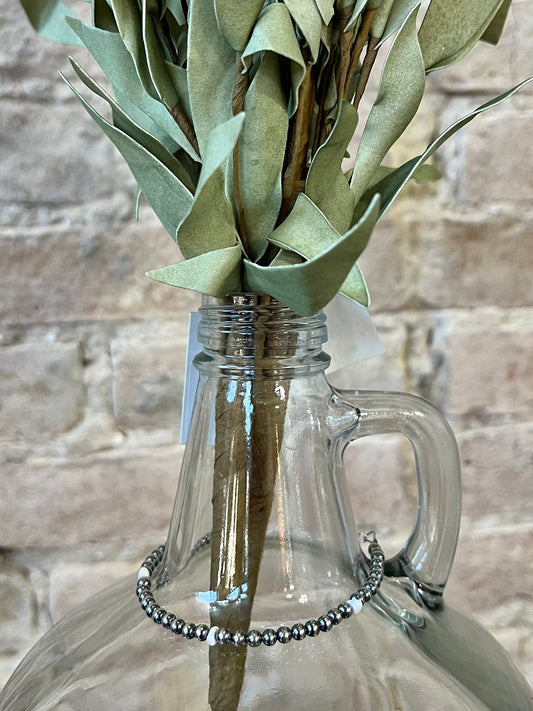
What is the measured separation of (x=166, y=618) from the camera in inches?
9.9

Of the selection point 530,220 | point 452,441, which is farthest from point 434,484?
point 530,220


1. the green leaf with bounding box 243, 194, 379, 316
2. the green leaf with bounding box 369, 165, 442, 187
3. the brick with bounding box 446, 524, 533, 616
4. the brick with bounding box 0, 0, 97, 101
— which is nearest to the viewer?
the green leaf with bounding box 243, 194, 379, 316

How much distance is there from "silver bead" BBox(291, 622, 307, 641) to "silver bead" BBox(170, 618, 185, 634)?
1.6 inches

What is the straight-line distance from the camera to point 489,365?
460 millimetres

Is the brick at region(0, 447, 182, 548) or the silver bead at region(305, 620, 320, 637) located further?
the brick at region(0, 447, 182, 548)

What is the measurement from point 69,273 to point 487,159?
0.28 metres

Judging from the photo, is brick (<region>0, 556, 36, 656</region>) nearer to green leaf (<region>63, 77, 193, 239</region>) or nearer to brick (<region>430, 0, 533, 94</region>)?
green leaf (<region>63, 77, 193, 239</region>)

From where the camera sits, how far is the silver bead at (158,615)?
0.25m

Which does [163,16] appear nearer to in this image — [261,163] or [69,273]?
[261,163]

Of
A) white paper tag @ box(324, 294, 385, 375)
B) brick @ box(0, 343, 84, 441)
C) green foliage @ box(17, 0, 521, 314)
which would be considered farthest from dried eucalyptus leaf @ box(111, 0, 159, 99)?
brick @ box(0, 343, 84, 441)

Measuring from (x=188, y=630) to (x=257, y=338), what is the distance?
11 centimetres

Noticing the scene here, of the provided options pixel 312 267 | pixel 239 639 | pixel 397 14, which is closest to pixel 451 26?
pixel 397 14

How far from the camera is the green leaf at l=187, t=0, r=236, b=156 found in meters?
0.21

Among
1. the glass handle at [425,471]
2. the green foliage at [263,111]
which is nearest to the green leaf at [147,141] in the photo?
the green foliage at [263,111]
